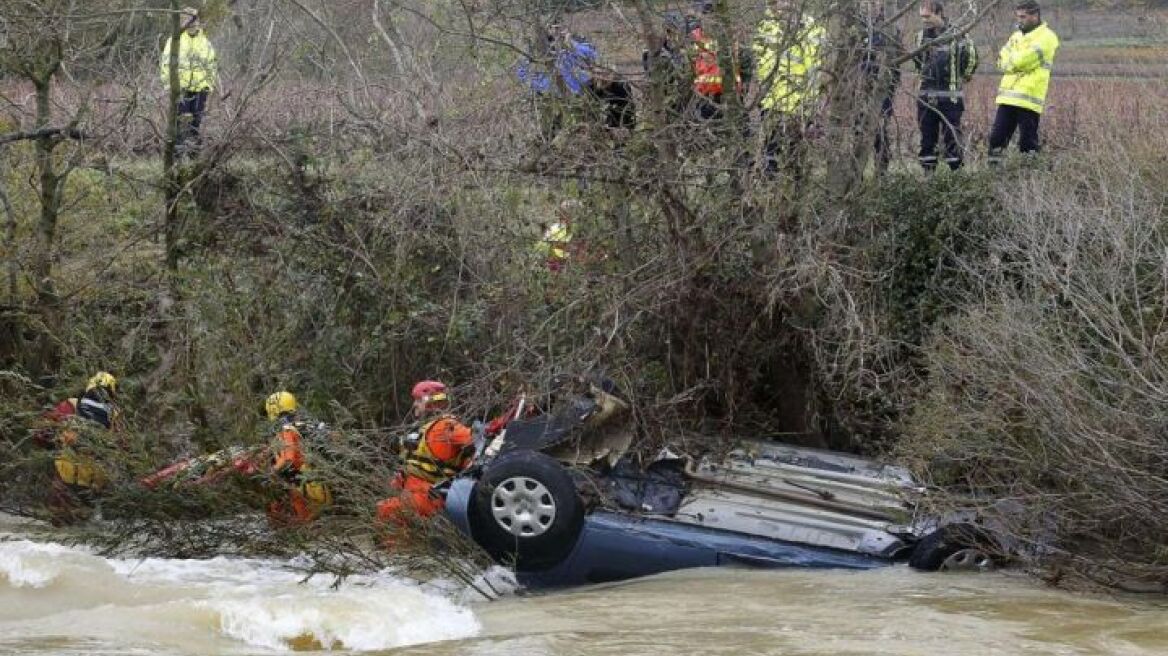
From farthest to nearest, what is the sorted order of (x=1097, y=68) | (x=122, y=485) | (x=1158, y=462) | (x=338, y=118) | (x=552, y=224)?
1. (x=1097, y=68)
2. (x=338, y=118)
3. (x=552, y=224)
4. (x=122, y=485)
5. (x=1158, y=462)

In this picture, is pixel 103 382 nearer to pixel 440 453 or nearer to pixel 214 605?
pixel 440 453

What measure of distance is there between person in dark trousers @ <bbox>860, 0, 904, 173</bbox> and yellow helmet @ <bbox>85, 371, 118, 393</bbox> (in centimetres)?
605

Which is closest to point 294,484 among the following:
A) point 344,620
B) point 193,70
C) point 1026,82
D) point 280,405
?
point 280,405

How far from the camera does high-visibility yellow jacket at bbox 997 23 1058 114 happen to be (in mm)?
14812

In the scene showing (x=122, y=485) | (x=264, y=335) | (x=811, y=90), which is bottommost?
→ (x=122, y=485)

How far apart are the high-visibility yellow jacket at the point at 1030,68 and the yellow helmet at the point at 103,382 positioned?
308 inches

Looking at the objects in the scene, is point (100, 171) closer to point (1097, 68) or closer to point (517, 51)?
point (517, 51)

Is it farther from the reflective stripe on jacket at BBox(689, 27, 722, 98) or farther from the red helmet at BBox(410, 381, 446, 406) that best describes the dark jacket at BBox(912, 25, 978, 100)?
the red helmet at BBox(410, 381, 446, 406)

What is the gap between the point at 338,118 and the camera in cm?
1441

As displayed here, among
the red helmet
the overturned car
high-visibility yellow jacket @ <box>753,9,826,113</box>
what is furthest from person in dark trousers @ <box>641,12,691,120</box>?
the red helmet

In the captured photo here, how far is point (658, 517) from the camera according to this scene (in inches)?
434

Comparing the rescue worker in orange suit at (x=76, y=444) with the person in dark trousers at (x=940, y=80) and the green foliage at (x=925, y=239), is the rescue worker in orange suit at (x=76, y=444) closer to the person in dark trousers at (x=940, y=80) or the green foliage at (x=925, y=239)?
the green foliage at (x=925, y=239)

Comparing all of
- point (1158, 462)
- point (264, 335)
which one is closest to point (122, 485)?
point (264, 335)

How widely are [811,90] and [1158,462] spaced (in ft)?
13.2
